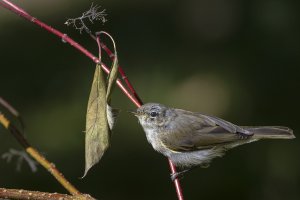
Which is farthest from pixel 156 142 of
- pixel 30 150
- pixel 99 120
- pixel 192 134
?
pixel 30 150

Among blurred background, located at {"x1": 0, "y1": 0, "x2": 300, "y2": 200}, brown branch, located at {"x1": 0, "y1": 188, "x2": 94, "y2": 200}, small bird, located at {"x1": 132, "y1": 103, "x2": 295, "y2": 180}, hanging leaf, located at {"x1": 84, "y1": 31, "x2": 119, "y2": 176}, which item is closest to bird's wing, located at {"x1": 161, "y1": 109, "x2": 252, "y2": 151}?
small bird, located at {"x1": 132, "y1": 103, "x2": 295, "y2": 180}

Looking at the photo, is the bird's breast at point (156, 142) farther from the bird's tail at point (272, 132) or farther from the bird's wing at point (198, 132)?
the bird's tail at point (272, 132)

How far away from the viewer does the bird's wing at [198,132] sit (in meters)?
3.46

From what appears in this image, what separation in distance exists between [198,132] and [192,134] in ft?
0.13

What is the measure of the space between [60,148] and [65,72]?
7.94ft

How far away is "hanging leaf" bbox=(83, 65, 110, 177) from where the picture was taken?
212 cm

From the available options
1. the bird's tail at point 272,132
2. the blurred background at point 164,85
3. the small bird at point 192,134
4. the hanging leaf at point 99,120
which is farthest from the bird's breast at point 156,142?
the blurred background at point 164,85

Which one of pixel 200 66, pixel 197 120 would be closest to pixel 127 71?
pixel 200 66

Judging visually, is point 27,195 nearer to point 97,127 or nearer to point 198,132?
point 97,127

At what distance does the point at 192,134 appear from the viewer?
355 cm

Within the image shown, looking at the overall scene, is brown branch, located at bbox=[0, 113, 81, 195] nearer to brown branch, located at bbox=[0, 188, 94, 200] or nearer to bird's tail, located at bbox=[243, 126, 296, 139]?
brown branch, located at bbox=[0, 188, 94, 200]

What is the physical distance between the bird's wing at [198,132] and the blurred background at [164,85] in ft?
9.55

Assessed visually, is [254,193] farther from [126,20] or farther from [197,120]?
[126,20]

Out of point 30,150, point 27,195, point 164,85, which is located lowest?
point 27,195
